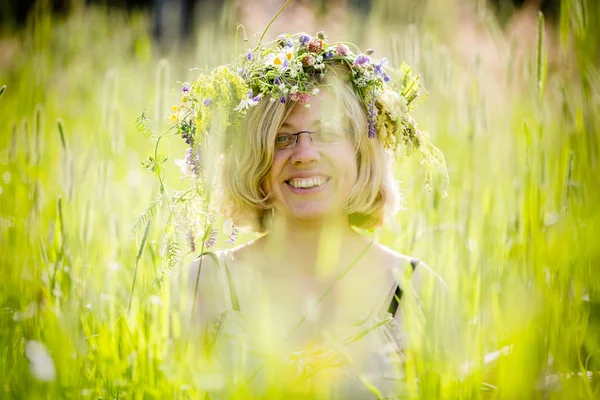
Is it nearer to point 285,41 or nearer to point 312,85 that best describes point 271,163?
point 312,85

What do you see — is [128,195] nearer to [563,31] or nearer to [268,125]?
[268,125]

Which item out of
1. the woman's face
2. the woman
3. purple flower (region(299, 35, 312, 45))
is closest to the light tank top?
the woman

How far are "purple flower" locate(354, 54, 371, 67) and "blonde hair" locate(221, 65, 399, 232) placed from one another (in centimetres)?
5

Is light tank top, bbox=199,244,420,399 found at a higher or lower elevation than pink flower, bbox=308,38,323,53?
lower

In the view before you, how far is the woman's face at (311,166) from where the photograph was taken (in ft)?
5.86

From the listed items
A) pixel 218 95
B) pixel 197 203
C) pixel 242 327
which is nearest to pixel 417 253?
pixel 242 327

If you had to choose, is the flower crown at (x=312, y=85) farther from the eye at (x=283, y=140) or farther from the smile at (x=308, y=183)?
the smile at (x=308, y=183)

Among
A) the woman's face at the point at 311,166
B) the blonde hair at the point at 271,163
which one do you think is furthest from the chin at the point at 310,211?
the blonde hair at the point at 271,163

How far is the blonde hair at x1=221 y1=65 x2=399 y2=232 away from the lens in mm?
1808


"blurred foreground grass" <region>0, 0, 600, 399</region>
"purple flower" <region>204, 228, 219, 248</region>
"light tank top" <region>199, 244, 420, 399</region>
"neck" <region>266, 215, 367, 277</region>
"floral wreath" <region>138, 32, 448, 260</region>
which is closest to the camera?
"blurred foreground grass" <region>0, 0, 600, 399</region>

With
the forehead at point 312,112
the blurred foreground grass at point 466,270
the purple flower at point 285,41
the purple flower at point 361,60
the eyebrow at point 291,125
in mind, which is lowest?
the blurred foreground grass at point 466,270

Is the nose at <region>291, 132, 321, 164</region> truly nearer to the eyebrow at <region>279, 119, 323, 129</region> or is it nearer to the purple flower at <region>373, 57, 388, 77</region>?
the eyebrow at <region>279, 119, 323, 129</region>

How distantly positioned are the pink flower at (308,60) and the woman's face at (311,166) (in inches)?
3.7

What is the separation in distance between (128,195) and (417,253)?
1097 millimetres
